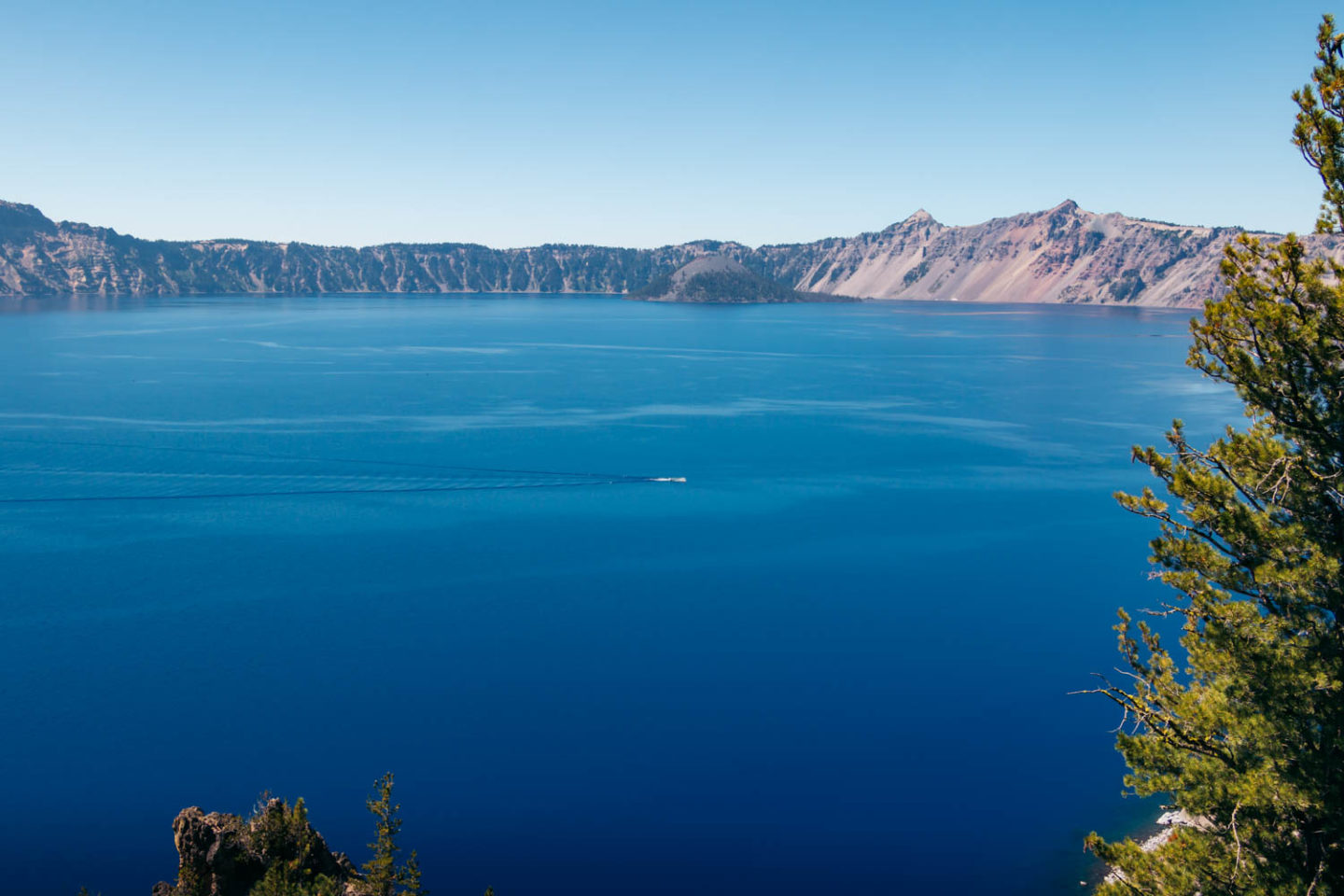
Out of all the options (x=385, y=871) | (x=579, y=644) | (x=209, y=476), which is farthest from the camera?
(x=209, y=476)

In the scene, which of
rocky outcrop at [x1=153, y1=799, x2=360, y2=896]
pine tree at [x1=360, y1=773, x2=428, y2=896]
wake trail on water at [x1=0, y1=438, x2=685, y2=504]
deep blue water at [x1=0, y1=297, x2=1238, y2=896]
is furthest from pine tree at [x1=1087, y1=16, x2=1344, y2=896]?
wake trail on water at [x1=0, y1=438, x2=685, y2=504]

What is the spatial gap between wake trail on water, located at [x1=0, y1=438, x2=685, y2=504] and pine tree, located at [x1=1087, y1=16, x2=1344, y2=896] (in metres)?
49.4

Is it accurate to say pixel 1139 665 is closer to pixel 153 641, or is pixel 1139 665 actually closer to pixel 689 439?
pixel 153 641

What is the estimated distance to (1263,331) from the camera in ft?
49.8

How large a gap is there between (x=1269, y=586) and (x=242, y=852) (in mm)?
21874

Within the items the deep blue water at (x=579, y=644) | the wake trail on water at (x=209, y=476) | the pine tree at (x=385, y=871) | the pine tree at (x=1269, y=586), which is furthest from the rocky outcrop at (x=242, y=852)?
the wake trail on water at (x=209, y=476)

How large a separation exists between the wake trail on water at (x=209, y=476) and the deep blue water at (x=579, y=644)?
490mm

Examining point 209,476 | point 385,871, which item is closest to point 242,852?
point 385,871

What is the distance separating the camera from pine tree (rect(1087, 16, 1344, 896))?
14.9 m

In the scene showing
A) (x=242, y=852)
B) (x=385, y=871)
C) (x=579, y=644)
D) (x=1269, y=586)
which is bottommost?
(x=579, y=644)

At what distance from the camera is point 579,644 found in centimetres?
3875

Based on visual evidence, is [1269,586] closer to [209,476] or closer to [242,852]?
[242,852]

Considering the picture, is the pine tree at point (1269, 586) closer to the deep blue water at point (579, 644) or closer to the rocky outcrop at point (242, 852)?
the deep blue water at point (579, 644)

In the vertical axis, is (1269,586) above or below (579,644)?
above
